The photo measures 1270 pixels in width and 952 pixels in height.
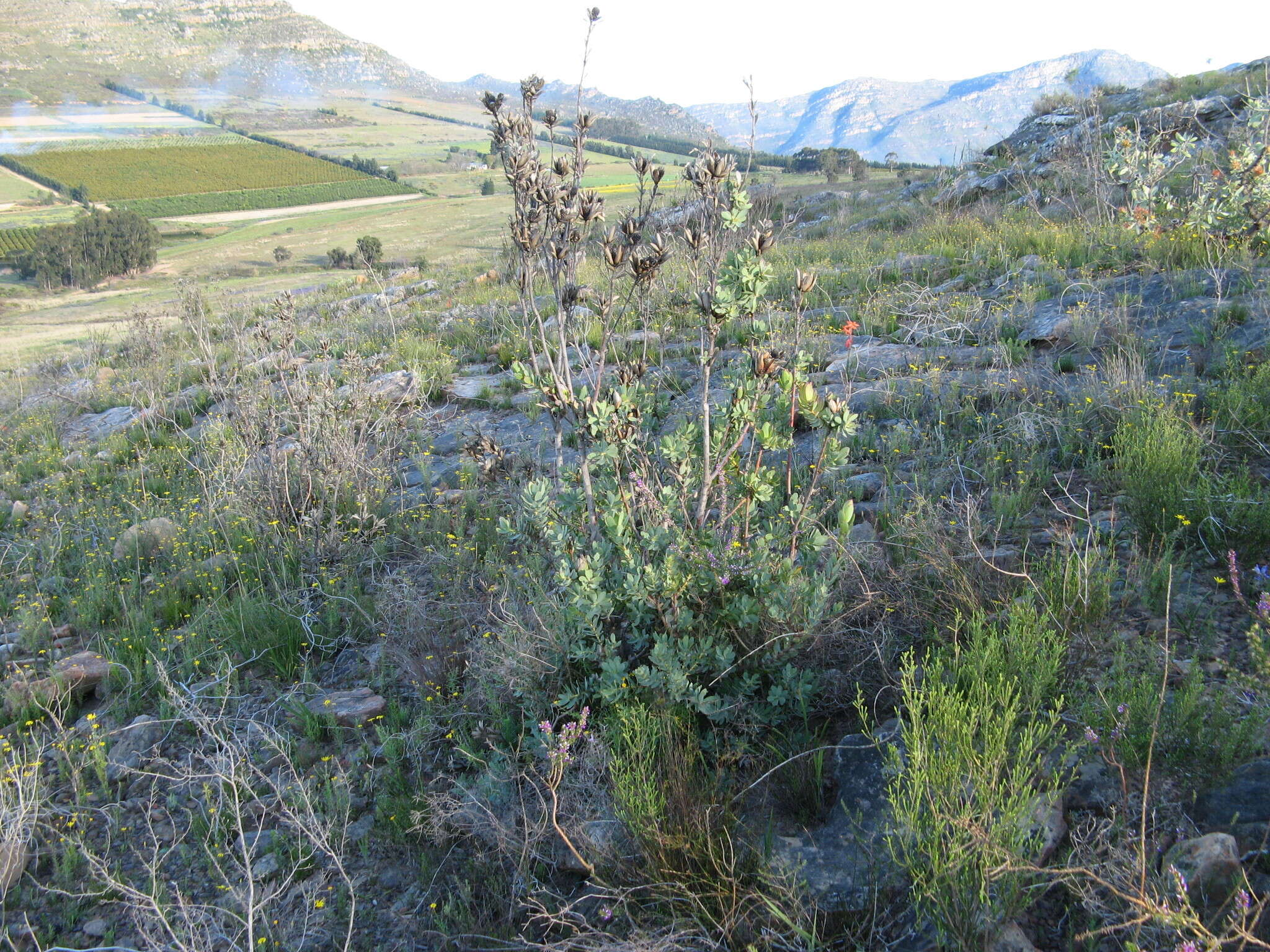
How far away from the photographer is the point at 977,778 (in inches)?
59.9

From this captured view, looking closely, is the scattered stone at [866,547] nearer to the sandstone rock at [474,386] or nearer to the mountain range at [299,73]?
the sandstone rock at [474,386]

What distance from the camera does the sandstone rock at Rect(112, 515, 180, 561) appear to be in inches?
168

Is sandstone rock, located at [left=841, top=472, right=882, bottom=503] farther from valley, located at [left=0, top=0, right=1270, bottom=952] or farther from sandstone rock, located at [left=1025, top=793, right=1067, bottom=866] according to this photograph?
sandstone rock, located at [left=1025, top=793, right=1067, bottom=866]

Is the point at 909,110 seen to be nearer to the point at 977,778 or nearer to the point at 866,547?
the point at 866,547

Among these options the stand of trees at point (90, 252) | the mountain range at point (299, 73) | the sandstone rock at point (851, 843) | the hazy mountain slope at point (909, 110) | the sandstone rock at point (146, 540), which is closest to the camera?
the sandstone rock at point (851, 843)

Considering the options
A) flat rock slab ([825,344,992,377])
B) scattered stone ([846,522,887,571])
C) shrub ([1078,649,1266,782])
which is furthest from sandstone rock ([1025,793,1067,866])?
flat rock slab ([825,344,992,377])

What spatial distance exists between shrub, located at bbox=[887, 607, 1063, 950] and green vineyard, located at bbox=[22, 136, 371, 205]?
57.2 metres

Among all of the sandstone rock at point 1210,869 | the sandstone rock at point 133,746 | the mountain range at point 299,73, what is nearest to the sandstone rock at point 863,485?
the sandstone rock at point 1210,869

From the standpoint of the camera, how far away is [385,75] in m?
131

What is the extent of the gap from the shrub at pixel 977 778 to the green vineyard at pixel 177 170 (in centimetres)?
5718

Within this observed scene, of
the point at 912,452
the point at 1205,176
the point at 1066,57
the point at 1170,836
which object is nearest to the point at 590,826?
the point at 1170,836

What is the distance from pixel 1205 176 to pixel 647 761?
812cm

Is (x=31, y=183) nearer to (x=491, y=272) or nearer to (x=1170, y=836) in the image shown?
(x=491, y=272)

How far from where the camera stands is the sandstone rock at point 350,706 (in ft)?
8.99
